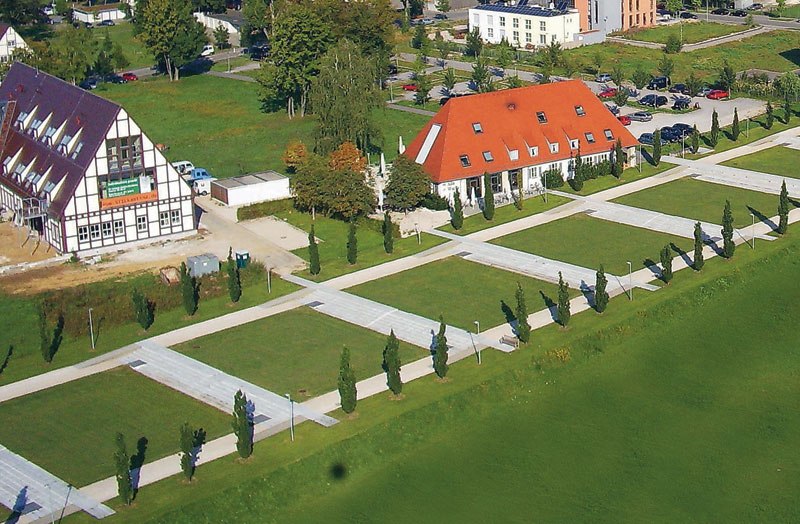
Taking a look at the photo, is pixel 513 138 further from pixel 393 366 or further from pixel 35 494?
pixel 35 494

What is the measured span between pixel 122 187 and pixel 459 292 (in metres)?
21.7

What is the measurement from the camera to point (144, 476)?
5138 cm

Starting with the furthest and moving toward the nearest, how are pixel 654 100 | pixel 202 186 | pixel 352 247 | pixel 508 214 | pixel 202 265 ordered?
pixel 654 100 → pixel 202 186 → pixel 508 214 → pixel 352 247 → pixel 202 265

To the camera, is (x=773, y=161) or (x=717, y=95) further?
(x=717, y=95)

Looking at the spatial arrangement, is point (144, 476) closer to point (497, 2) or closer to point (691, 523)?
point (691, 523)

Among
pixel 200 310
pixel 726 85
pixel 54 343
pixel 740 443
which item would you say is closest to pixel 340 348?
pixel 200 310

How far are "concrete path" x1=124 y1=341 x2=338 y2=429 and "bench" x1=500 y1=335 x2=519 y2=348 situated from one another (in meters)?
11.0

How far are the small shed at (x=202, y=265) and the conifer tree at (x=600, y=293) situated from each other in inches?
824

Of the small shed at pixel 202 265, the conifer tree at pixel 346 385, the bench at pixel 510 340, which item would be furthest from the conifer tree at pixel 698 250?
the small shed at pixel 202 265

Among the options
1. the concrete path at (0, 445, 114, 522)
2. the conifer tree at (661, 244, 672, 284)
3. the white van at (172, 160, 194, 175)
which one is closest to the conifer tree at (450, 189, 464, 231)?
the conifer tree at (661, 244, 672, 284)

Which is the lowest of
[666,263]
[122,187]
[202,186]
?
[666,263]

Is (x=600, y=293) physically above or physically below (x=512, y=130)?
below

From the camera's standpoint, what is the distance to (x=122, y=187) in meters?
78.0

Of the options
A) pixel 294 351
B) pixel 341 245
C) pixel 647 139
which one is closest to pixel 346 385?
pixel 294 351
